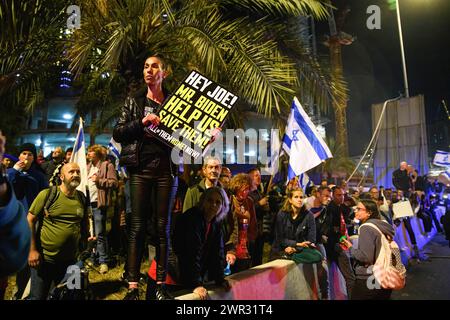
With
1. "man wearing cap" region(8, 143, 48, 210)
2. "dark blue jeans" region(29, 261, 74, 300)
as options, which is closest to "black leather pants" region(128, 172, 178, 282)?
"dark blue jeans" region(29, 261, 74, 300)

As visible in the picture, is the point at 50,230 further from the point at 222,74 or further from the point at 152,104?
the point at 222,74

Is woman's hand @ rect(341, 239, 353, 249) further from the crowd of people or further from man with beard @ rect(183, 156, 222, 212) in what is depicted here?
man with beard @ rect(183, 156, 222, 212)

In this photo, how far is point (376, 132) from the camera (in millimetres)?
15742

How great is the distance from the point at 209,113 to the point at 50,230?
203 centimetres

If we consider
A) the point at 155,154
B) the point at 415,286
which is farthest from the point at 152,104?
the point at 415,286

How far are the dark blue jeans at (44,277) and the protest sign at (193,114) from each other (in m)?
1.84

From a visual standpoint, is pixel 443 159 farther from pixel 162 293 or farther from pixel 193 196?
pixel 162 293

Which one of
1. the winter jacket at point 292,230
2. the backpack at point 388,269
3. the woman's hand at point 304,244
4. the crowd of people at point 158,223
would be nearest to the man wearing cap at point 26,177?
the crowd of people at point 158,223

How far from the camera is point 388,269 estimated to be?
420 centimetres

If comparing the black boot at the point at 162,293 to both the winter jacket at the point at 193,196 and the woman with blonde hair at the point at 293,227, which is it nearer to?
the winter jacket at the point at 193,196

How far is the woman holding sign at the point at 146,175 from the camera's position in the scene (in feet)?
9.39

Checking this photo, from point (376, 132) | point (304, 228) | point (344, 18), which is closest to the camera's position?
point (304, 228)

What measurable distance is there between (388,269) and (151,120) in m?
3.41

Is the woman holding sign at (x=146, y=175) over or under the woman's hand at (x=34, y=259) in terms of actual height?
over
